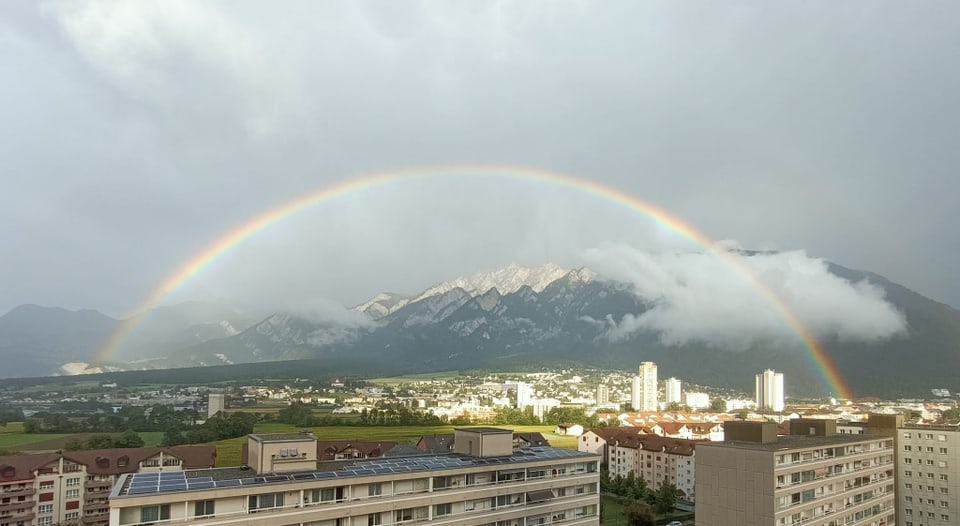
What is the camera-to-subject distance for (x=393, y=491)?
20391 mm

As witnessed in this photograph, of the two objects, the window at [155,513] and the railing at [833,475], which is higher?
the window at [155,513]

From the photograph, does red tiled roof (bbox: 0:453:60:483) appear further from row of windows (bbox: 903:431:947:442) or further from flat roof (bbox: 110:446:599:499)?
row of windows (bbox: 903:431:947:442)

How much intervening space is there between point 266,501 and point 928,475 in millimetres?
37678

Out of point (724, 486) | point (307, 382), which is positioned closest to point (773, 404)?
point (307, 382)

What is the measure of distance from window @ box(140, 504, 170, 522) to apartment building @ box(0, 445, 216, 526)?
22.1m

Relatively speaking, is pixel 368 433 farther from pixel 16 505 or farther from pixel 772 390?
pixel 772 390

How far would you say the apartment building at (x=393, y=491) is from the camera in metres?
16.7

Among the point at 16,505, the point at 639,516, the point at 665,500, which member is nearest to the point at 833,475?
the point at 639,516

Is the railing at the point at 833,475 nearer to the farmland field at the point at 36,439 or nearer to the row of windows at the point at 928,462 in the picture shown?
the row of windows at the point at 928,462

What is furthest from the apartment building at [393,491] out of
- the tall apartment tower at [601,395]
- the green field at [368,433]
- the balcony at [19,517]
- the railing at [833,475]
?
the tall apartment tower at [601,395]

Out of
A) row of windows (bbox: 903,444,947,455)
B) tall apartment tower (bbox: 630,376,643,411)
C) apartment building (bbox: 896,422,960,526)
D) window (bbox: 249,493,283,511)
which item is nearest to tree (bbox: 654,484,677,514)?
apartment building (bbox: 896,422,960,526)

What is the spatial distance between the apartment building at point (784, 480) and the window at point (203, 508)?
63.3ft

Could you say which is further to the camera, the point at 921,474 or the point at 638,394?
the point at 638,394

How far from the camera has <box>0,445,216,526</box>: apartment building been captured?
3331cm
